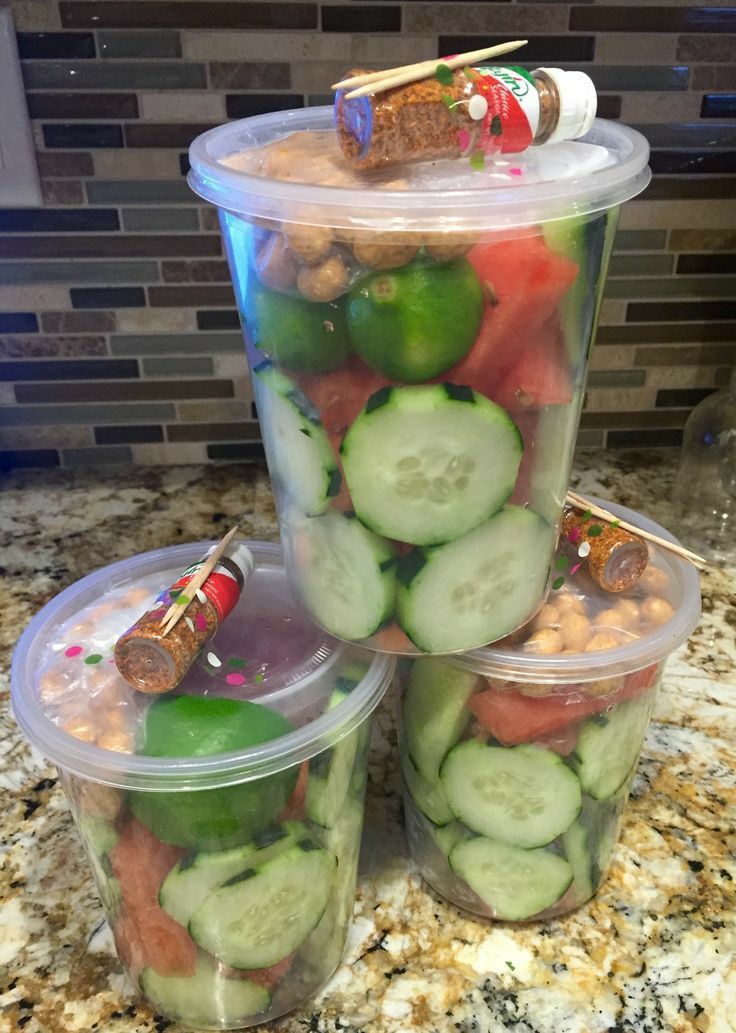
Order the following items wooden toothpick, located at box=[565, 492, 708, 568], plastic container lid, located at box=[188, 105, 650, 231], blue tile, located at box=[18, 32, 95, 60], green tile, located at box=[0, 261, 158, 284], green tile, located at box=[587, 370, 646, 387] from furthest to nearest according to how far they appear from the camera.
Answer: green tile, located at box=[587, 370, 646, 387] → green tile, located at box=[0, 261, 158, 284] → blue tile, located at box=[18, 32, 95, 60] → wooden toothpick, located at box=[565, 492, 708, 568] → plastic container lid, located at box=[188, 105, 650, 231]

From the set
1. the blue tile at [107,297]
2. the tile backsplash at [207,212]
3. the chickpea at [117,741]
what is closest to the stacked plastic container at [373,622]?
the chickpea at [117,741]

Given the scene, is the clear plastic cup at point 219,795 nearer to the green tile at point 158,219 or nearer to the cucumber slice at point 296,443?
the cucumber slice at point 296,443

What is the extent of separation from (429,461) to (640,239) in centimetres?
67

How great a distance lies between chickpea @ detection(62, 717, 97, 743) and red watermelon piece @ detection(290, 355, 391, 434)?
8.6 inches

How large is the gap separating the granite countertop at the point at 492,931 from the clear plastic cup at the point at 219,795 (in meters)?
0.04

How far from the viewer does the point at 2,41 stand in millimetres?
887

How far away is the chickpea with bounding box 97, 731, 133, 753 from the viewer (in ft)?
1.68

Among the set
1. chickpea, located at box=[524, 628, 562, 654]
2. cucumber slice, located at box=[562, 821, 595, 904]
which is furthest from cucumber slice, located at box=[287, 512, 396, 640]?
cucumber slice, located at box=[562, 821, 595, 904]

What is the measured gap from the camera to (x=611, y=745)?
61 cm

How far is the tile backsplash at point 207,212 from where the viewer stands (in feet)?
2.98

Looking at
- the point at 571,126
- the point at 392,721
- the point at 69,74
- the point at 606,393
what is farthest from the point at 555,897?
the point at 69,74

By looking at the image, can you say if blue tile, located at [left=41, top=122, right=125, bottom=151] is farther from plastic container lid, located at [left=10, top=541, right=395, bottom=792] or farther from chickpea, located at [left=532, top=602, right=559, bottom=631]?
chickpea, located at [left=532, top=602, right=559, bottom=631]

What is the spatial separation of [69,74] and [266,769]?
75 centimetres

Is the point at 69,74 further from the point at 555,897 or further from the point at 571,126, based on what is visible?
the point at 555,897
